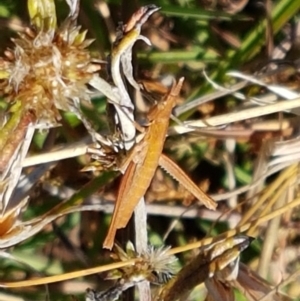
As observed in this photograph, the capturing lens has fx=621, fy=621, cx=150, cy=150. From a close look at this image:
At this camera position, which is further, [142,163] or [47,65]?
[142,163]

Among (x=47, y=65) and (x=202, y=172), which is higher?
(x=202, y=172)

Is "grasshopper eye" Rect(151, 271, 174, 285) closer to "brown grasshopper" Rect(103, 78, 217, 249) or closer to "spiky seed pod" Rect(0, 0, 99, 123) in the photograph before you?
"brown grasshopper" Rect(103, 78, 217, 249)

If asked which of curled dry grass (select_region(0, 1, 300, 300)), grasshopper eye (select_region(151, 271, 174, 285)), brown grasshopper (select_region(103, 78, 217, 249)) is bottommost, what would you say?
grasshopper eye (select_region(151, 271, 174, 285))

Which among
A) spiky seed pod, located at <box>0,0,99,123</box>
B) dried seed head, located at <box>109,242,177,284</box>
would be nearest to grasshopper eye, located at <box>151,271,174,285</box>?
dried seed head, located at <box>109,242,177,284</box>

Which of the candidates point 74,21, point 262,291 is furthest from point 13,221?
point 262,291

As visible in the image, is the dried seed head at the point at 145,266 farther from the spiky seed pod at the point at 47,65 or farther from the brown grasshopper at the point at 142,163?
the spiky seed pod at the point at 47,65

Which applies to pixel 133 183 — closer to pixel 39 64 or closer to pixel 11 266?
pixel 39 64

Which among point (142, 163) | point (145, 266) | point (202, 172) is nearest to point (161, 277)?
point (145, 266)

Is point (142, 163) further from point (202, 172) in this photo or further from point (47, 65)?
point (202, 172)
